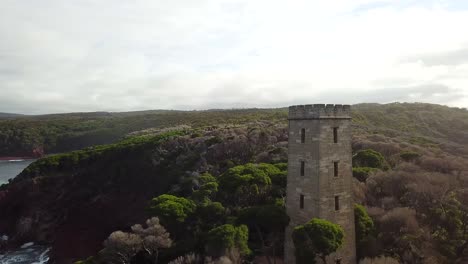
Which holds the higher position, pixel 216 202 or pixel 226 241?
Result: pixel 216 202

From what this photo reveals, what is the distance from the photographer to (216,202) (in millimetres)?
26422

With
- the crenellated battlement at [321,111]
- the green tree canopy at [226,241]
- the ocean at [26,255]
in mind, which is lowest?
the ocean at [26,255]

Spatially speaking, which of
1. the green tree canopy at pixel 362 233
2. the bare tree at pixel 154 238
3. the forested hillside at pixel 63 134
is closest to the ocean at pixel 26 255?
the bare tree at pixel 154 238

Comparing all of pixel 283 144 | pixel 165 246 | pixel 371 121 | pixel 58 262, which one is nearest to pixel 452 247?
pixel 165 246

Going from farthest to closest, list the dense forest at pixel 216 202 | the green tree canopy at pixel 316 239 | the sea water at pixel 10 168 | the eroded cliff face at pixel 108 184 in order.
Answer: the sea water at pixel 10 168, the eroded cliff face at pixel 108 184, the dense forest at pixel 216 202, the green tree canopy at pixel 316 239

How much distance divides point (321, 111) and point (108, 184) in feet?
131

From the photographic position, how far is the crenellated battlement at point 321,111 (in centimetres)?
1799

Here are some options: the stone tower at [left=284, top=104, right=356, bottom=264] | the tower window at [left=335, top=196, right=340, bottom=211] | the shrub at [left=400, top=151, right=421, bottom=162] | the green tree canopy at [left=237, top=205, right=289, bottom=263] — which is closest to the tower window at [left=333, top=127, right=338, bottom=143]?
the stone tower at [left=284, top=104, right=356, bottom=264]

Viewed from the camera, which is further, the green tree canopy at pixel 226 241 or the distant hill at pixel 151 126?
the distant hill at pixel 151 126

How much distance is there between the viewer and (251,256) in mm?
22547

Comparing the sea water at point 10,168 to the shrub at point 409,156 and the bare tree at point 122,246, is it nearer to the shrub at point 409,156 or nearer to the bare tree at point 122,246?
the bare tree at point 122,246

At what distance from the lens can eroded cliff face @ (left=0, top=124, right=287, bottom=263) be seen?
141ft

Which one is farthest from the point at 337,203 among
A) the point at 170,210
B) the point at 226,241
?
the point at 170,210

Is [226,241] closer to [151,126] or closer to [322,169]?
[322,169]
